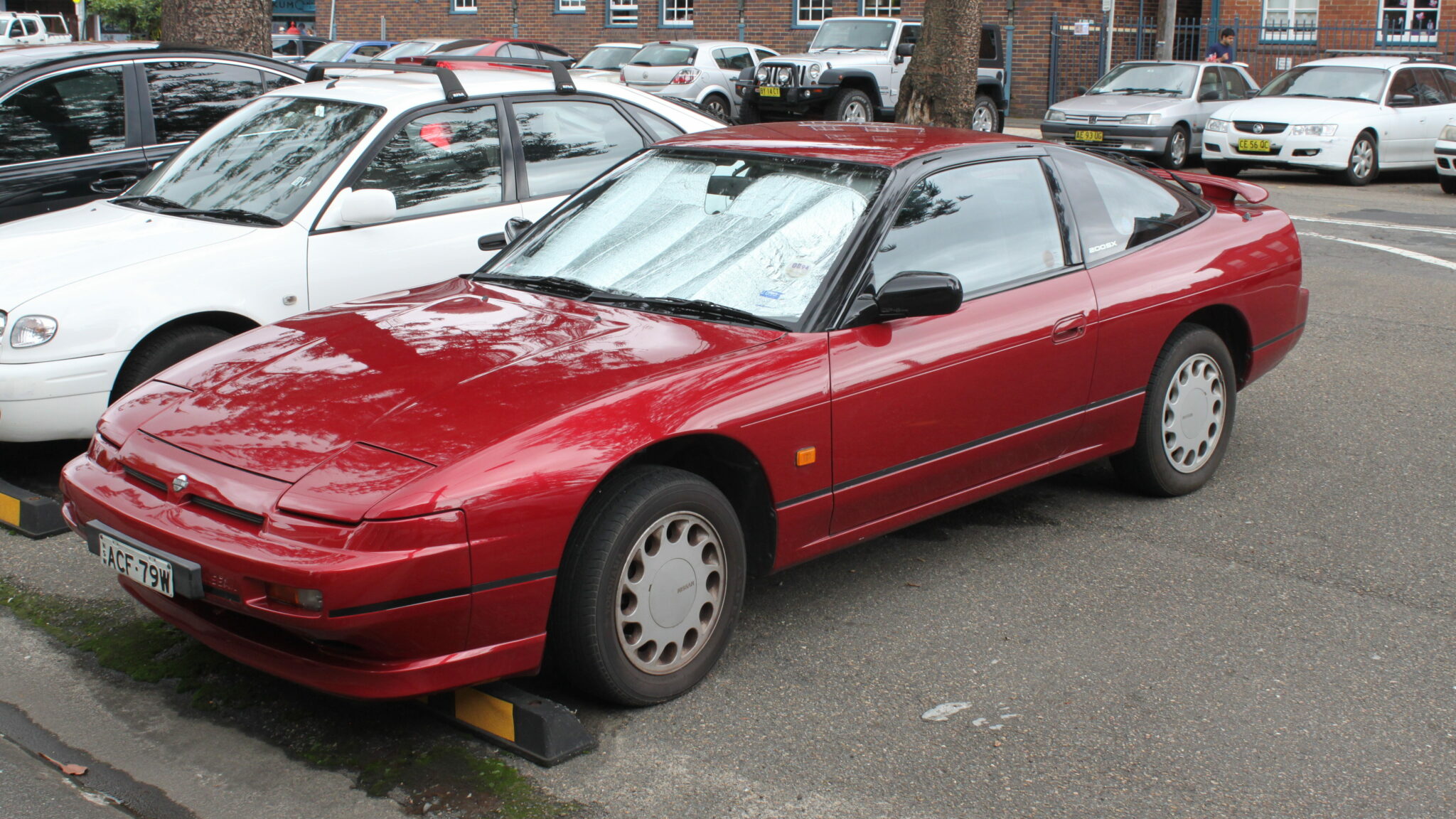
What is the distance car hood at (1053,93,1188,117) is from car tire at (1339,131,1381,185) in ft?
8.47

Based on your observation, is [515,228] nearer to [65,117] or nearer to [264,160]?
[264,160]

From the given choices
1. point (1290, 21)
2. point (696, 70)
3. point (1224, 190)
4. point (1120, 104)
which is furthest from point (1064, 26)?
point (1224, 190)

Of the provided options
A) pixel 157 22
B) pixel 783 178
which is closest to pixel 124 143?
pixel 783 178

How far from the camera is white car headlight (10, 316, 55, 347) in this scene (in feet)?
16.4

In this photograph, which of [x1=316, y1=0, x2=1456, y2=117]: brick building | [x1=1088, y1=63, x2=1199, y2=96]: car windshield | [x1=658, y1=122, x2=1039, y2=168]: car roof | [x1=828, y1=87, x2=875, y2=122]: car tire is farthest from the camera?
[x1=316, y1=0, x2=1456, y2=117]: brick building

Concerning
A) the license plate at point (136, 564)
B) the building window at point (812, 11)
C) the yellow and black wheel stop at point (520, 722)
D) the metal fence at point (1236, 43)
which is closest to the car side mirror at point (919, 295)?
the yellow and black wheel stop at point (520, 722)

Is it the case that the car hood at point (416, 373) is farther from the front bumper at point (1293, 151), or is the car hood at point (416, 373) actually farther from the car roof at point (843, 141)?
the front bumper at point (1293, 151)

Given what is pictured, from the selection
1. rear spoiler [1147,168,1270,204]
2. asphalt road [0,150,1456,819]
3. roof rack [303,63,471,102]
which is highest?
roof rack [303,63,471,102]

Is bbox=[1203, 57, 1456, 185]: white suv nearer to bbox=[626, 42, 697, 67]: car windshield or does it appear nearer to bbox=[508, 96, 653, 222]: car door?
bbox=[626, 42, 697, 67]: car windshield

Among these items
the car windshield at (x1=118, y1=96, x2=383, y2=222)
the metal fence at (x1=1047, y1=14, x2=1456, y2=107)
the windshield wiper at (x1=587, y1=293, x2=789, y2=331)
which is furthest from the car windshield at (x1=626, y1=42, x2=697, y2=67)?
the windshield wiper at (x1=587, y1=293, x2=789, y2=331)

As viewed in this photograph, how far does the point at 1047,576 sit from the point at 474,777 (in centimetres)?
219

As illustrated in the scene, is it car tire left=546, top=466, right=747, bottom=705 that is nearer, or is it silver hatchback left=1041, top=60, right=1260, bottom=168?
car tire left=546, top=466, right=747, bottom=705

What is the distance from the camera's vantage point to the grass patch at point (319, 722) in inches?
126

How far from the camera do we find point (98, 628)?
4.17 meters
